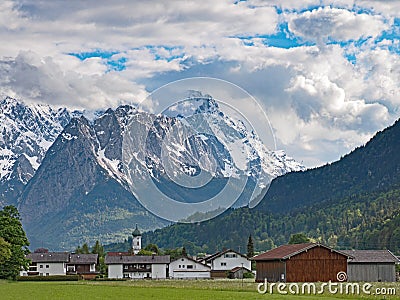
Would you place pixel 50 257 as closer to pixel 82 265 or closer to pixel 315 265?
pixel 82 265

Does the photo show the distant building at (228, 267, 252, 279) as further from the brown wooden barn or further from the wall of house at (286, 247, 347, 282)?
the wall of house at (286, 247, 347, 282)

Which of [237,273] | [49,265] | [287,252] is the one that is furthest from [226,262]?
[287,252]

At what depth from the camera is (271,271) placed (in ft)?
348

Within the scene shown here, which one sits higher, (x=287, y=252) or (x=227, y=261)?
(x=227, y=261)

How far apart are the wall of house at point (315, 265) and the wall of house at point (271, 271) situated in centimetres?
102

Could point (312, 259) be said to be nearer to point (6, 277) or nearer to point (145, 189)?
point (6, 277)

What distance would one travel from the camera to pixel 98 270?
182m

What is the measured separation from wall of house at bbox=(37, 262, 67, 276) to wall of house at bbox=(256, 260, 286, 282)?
2844 inches

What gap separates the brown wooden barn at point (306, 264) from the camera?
103 m

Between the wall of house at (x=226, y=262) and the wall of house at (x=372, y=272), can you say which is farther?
the wall of house at (x=226, y=262)

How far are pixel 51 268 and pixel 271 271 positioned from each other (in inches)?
3052

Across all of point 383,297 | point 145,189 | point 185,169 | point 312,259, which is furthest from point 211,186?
point 383,297

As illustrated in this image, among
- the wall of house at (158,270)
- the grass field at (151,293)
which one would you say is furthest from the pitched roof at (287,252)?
the wall of house at (158,270)

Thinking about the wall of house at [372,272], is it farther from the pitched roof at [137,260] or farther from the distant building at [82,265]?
the distant building at [82,265]
